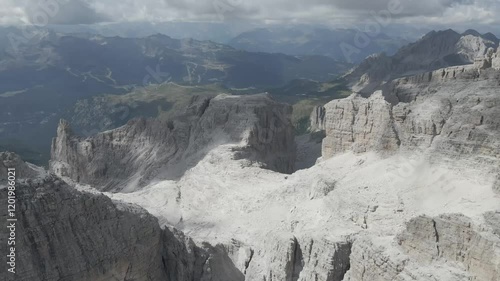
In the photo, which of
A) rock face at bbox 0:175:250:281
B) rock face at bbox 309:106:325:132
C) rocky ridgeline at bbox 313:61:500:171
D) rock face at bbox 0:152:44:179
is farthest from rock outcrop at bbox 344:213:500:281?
rock face at bbox 309:106:325:132

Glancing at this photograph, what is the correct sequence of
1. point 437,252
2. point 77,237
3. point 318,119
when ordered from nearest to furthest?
point 437,252
point 77,237
point 318,119

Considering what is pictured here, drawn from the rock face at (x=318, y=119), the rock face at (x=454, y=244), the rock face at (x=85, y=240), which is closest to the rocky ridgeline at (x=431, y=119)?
the rock face at (x=454, y=244)

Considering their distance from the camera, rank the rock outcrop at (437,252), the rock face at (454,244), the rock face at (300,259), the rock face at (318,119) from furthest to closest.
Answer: the rock face at (318,119), the rock face at (300,259), the rock outcrop at (437,252), the rock face at (454,244)

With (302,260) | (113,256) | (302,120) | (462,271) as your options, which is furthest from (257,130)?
(302,120)

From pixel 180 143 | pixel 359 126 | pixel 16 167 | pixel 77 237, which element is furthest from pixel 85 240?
pixel 180 143

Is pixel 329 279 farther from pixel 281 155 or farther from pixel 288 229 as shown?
pixel 281 155

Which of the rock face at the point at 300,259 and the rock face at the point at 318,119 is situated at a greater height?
the rock face at the point at 318,119

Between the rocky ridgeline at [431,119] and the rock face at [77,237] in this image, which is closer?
the rock face at [77,237]

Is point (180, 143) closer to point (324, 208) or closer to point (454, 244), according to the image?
point (324, 208)

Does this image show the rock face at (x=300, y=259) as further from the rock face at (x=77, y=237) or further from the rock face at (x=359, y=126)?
the rock face at (x=359, y=126)
